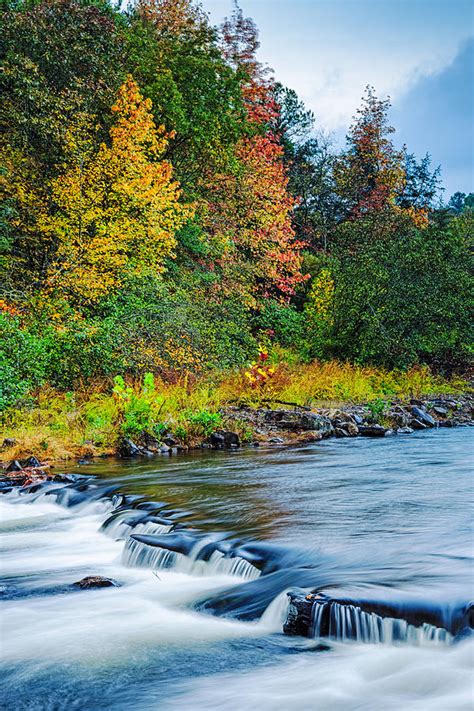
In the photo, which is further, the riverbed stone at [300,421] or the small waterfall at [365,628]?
the riverbed stone at [300,421]

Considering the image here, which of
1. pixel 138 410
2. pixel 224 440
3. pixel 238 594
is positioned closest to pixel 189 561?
pixel 238 594

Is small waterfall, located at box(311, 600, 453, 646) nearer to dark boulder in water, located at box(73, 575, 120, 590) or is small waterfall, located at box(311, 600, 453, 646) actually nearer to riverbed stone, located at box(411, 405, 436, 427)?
dark boulder in water, located at box(73, 575, 120, 590)

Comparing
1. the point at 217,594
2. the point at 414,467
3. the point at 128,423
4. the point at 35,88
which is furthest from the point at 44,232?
the point at 217,594

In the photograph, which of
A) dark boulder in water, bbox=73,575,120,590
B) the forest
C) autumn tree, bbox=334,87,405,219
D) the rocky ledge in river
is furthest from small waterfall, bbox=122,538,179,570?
autumn tree, bbox=334,87,405,219

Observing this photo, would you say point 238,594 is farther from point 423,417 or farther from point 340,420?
point 423,417

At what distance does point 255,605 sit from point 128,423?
7.49 m

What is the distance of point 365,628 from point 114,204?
52.3ft

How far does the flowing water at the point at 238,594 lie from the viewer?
131 inches

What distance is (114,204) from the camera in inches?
710

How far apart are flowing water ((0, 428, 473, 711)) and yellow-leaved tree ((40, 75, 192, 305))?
9323 millimetres

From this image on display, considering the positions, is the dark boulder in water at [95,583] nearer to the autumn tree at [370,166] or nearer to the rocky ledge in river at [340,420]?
Answer: the rocky ledge in river at [340,420]

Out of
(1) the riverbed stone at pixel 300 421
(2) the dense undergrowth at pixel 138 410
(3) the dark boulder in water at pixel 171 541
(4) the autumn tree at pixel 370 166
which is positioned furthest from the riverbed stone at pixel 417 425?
(4) the autumn tree at pixel 370 166

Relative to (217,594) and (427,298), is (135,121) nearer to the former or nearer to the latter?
(427,298)

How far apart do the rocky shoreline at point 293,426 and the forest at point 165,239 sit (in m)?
1.50
